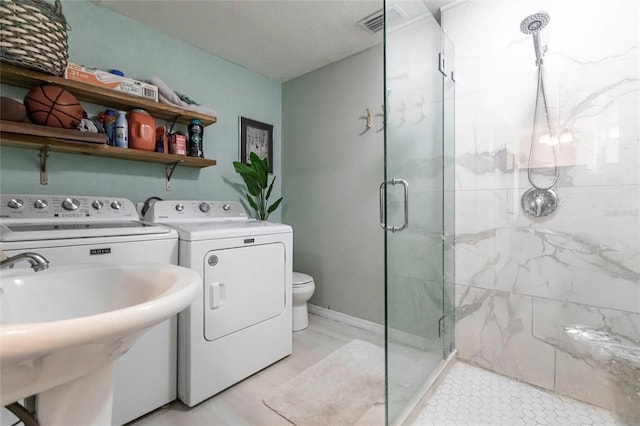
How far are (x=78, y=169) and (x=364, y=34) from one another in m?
2.22

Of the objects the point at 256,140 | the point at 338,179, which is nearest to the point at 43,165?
the point at 256,140

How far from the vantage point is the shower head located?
151 centimetres

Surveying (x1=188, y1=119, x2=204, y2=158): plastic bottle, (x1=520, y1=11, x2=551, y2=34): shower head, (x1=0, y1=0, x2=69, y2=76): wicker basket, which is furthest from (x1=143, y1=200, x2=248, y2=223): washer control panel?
(x1=520, y1=11, x2=551, y2=34): shower head

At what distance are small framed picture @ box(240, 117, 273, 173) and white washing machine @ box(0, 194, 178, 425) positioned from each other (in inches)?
52.8

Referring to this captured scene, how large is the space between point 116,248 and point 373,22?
2184mm

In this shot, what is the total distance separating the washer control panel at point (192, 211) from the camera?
6.28 ft

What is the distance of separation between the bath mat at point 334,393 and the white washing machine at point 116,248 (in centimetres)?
58

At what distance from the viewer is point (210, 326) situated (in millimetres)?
1550

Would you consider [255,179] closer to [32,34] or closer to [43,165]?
[43,165]

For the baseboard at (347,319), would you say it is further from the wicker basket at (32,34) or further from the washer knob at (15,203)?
the wicker basket at (32,34)

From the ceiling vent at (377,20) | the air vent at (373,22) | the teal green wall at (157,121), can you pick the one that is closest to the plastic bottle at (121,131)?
the teal green wall at (157,121)

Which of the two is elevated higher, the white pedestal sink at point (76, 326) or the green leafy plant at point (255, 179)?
the green leafy plant at point (255, 179)

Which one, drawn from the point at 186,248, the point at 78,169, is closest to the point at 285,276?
the point at 186,248

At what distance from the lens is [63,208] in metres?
1.60
